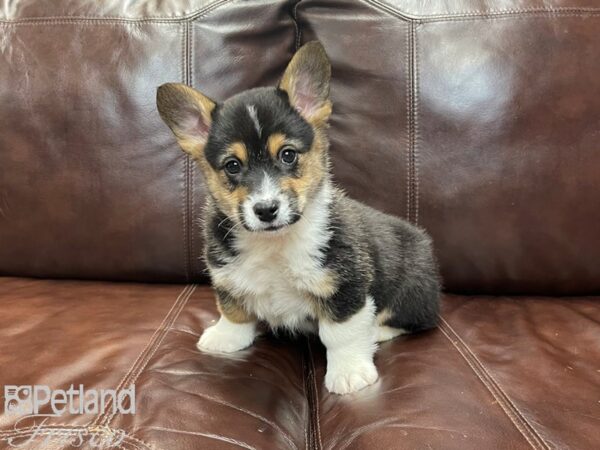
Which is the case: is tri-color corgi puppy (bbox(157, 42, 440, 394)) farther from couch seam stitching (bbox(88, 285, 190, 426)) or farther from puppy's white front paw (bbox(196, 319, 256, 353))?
couch seam stitching (bbox(88, 285, 190, 426))

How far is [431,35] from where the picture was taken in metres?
2.18

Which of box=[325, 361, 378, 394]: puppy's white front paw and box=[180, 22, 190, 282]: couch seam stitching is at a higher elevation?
box=[180, 22, 190, 282]: couch seam stitching

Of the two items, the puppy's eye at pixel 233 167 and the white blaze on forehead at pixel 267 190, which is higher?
the puppy's eye at pixel 233 167

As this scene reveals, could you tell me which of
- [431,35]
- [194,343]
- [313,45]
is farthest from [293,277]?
[431,35]

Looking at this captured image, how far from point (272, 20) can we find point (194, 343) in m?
1.28

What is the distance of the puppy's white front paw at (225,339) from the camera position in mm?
1806

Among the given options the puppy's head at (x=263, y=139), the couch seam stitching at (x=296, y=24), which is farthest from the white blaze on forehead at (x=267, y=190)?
the couch seam stitching at (x=296, y=24)

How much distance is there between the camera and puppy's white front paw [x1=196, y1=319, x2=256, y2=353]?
1.81 metres

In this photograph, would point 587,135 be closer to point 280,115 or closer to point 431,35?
point 431,35

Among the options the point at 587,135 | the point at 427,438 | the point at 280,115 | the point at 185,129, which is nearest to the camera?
the point at 427,438

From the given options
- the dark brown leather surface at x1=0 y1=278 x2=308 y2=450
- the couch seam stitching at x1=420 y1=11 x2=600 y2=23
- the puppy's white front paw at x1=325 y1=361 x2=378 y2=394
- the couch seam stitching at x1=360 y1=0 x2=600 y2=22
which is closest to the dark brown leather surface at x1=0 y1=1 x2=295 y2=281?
the dark brown leather surface at x1=0 y1=278 x2=308 y2=450

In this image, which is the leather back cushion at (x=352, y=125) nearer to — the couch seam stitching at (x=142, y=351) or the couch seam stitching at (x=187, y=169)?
the couch seam stitching at (x=187, y=169)

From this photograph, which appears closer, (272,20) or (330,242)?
(330,242)

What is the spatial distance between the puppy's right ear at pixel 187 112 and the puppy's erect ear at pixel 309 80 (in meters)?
0.24
